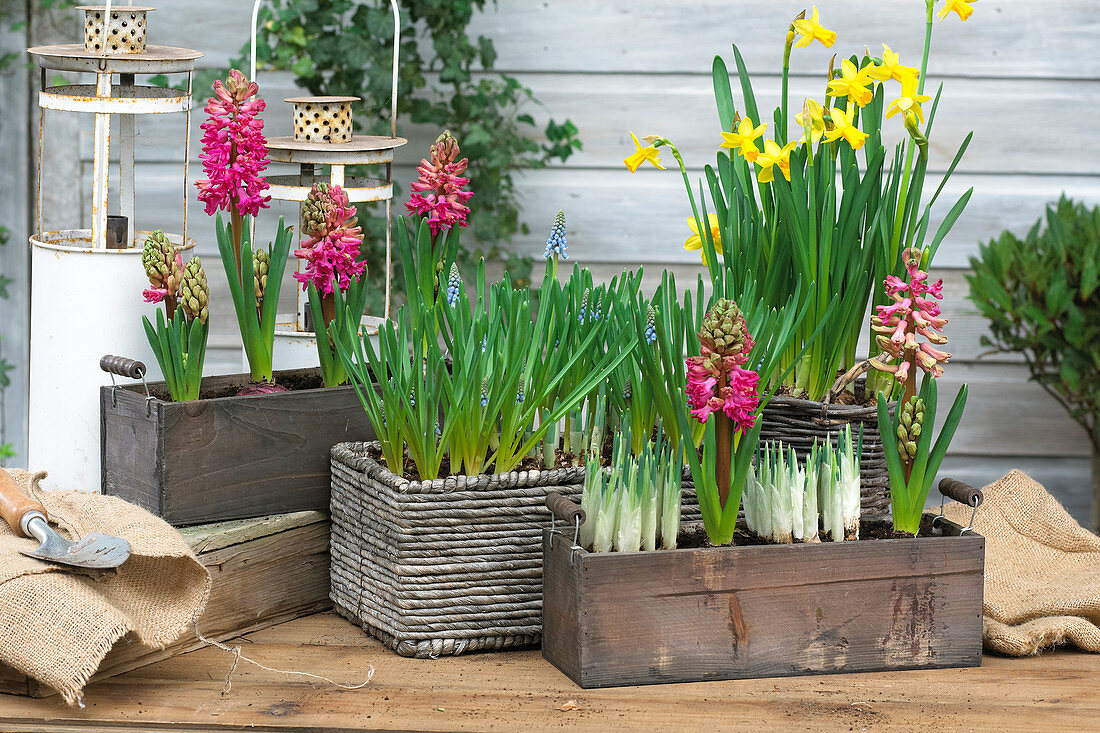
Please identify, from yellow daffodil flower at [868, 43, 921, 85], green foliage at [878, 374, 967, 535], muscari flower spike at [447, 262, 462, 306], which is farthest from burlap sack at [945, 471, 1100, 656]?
muscari flower spike at [447, 262, 462, 306]

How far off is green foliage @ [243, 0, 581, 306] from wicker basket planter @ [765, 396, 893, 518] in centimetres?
114

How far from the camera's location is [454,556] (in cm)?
108

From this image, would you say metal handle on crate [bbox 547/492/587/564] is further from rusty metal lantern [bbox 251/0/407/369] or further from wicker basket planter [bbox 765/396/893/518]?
rusty metal lantern [bbox 251/0/407/369]

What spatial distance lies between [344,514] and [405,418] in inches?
6.3

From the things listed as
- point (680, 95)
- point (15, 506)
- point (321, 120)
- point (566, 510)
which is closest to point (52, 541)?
point (15, 506)

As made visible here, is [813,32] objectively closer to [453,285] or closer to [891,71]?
[891,71]

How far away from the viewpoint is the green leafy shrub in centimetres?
206

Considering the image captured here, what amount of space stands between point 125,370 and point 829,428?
0.71m

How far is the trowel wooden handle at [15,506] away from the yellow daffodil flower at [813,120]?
79cm

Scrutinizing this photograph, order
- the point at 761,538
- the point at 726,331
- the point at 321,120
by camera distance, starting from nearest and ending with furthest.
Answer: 1. the point at 726,331
2. the point at 761,538
3. the point at 321,120

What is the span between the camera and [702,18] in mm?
2342

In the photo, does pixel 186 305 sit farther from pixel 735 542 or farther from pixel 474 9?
pixel 474 9

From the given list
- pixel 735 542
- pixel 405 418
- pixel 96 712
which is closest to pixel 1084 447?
pixel 735 542

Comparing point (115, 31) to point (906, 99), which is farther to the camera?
point (115, 31)
